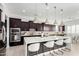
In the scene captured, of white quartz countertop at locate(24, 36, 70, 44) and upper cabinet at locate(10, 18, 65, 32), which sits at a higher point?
upper cabinet at locate(10, 18, 65, 32)

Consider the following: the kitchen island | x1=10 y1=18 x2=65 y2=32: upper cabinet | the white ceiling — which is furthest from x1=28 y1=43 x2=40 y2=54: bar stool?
the white ceiling

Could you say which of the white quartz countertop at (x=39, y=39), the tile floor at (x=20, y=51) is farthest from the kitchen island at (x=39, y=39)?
the tile floor at (x=20, y=51)

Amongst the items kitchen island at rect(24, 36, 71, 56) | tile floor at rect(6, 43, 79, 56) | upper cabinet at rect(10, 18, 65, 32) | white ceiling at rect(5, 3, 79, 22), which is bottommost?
tile floor at rect(6, 43, 79, 56)

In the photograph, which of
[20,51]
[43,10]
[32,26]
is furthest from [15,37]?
[43,10]

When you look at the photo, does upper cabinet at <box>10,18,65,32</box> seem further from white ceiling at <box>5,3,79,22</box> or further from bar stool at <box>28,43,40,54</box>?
bar stool at <box>28,43,40,54</box>

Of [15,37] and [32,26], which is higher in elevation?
[32,26]

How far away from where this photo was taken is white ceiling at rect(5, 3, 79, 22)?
6.27 ft

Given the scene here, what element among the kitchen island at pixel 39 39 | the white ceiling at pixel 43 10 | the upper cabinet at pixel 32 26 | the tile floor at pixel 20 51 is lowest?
the tile floor at pixel 20 51

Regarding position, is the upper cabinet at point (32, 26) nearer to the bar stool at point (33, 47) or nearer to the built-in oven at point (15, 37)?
the built-in oven at point (15, 37)

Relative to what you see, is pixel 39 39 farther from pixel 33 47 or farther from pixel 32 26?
pixel 32 26

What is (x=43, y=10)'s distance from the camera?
1.96 m

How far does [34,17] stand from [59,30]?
699 mm

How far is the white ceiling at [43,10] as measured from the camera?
1.91 meters

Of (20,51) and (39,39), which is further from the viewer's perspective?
(39,39)
